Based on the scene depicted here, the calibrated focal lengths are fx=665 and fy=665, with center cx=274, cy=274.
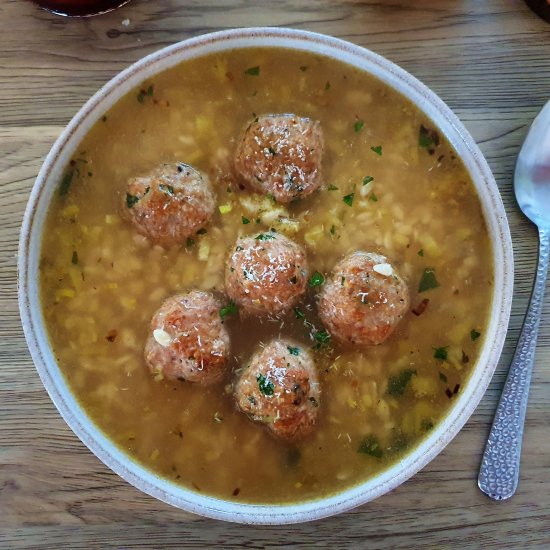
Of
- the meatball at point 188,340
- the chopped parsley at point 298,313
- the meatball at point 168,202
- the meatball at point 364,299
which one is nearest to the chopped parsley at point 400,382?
the meatball at point 364,299

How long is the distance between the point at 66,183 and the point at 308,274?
0.86 meters

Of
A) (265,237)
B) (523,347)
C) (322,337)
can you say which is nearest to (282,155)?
(265,237)

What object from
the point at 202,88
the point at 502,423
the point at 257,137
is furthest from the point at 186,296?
the point at 502,423

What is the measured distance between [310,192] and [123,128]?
667 millimetres

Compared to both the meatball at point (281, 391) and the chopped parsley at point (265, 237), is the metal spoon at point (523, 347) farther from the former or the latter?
the chopped parsley at point (265, 237)

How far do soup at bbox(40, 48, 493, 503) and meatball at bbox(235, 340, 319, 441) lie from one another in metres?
0.08

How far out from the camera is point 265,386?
2098 mm

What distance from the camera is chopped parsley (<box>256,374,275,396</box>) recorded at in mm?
2092

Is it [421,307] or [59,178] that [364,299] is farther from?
[59,178]

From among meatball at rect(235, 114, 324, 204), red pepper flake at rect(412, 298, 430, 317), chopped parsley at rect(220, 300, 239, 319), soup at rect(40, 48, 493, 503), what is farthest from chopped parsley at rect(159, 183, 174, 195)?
red pepper flake at rect(412, 298, 430, 317)

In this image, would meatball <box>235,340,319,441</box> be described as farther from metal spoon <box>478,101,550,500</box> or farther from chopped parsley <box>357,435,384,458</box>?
metal spoon <box>478,101,550,500</box>

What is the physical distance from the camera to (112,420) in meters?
2.27

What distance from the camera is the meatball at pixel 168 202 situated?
2.15 meters

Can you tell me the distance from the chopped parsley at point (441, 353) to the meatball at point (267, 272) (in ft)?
1.71
